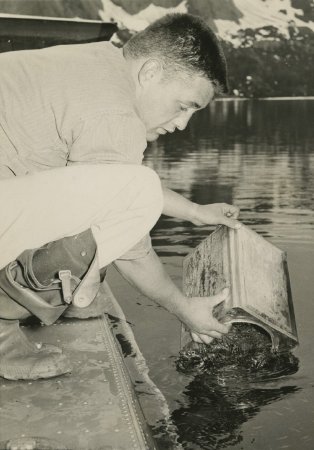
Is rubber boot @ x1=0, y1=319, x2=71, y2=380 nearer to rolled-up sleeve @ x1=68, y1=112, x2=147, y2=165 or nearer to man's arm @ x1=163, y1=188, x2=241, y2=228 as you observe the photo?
rolled-up sleeve @ x1=68, y1=112, x2=147, y2=165

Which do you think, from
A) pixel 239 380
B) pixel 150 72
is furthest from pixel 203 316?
pixel 150 72

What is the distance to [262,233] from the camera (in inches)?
249

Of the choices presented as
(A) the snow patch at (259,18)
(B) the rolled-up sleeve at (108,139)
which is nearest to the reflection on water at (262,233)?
(B) the rolled-up sleeve at (108,139)

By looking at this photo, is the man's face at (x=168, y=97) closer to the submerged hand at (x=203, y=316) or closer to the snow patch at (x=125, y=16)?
the submerged hand at (x=203, y=316)

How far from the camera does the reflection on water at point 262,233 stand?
100 inches

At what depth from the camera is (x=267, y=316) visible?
2820 millimetres

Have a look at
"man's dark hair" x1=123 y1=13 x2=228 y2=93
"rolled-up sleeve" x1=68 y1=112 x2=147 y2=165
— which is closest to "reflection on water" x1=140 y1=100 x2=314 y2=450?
"rolled-up sleeve" x1=68 y1=112 x2=147 y2=165

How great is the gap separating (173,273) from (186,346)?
1848 mm

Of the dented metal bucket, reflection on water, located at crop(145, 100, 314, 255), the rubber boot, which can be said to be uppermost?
the rubber boot

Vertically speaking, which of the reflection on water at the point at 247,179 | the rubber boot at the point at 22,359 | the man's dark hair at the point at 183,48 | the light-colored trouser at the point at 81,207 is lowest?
the reflection on water at the point at 247,179

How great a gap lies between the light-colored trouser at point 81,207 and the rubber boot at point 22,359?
28cm

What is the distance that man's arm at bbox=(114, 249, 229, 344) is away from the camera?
2416 millimetres

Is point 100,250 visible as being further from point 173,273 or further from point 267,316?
point 173,273

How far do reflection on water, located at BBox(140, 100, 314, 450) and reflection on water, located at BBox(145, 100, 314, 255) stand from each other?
0.04 feet
